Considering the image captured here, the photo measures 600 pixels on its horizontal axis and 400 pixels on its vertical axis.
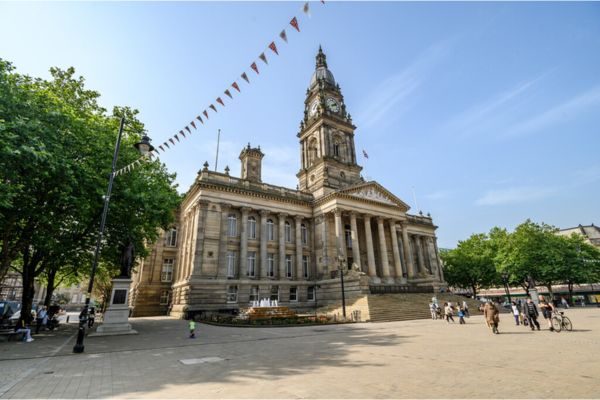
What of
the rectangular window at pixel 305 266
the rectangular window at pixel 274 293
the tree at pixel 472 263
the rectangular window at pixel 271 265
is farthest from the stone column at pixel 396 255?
the tree at pixel 472 263

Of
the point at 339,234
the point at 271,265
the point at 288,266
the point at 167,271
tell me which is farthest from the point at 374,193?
the point at 167,271

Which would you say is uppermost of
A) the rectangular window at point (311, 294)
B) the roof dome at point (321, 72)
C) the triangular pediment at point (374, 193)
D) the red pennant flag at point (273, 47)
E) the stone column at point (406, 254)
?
the roof dome at point (321, 72)

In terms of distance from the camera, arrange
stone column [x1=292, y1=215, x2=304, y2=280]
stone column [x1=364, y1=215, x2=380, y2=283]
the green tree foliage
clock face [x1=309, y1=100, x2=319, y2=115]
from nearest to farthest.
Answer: the green tree foliage → stone column [x1=292, y1=215, x2=304, y2=280] → stone column [x1=364, y1=215, x2=380, y2=283] → clock face [x1=309, y1=100, x2=319, y2=115]

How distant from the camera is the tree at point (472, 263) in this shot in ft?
164

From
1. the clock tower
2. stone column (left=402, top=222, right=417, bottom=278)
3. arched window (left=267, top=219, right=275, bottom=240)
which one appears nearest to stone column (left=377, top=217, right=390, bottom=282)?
stone column (left=402, top=222, right=417, bottom=278)

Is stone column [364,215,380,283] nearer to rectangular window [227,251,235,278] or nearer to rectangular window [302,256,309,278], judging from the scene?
rectangular window [302,256,309,278]

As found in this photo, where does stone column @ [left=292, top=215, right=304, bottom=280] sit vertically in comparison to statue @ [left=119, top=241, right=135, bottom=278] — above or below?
above

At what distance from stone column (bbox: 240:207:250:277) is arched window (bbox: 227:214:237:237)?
102 centimetres

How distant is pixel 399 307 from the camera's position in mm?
27000

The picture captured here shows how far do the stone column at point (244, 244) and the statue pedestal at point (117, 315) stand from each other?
12960 mm

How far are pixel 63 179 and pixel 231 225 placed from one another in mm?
19279

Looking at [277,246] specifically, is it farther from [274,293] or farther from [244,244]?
[274,293]

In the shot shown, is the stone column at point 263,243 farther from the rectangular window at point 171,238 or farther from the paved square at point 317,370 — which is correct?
the paved square at point 317,370

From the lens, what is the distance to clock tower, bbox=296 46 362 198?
145 ft
